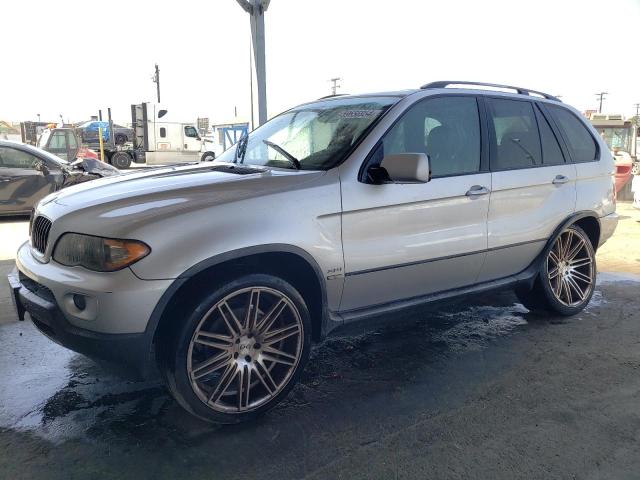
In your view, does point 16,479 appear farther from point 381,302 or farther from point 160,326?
point 381,302

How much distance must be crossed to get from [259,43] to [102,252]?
24.9 feet

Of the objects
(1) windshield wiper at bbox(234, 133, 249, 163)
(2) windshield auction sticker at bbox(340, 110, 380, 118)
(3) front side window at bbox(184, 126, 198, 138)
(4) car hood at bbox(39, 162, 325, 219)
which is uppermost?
(3) front side window at bbox(184, 126, 198, 138)

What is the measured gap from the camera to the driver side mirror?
9.71ft

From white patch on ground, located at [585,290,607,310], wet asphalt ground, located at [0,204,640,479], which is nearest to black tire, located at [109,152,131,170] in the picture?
wet asphalt ground, located at [0,204,640,479]

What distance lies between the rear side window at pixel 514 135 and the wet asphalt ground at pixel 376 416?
4.28ft

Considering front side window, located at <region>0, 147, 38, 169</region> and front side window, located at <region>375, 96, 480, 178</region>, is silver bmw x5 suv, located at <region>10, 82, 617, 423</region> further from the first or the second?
front side window, located at <region>0, 147, 38, 169</region>

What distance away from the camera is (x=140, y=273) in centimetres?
246

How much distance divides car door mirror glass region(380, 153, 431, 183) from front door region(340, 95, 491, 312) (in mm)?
147

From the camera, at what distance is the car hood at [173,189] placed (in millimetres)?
2691

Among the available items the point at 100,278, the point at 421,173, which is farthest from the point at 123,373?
the point at 421,173

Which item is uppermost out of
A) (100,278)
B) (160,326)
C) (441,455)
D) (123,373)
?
(100,278)

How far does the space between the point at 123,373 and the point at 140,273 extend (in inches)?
21.2

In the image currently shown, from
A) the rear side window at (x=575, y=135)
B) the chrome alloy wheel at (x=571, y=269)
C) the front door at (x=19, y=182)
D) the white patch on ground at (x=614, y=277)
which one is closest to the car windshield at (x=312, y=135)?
the rear side window at (x=575, y=135)

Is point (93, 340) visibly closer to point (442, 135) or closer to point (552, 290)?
point (442, 135)
